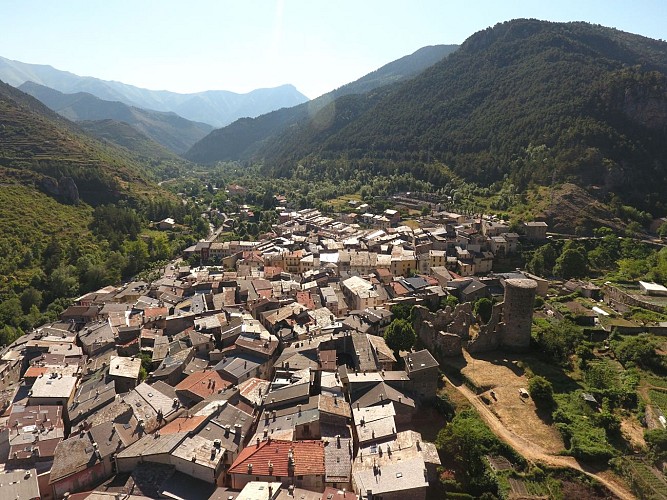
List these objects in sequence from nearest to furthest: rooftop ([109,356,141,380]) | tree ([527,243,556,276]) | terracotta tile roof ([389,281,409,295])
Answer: rooftop ([109,356,141,380]) < terracotta tile roof ([389,281,409,295]) < tree ([527,243,556,276])

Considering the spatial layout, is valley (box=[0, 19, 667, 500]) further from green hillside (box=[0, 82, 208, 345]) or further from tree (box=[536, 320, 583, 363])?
green hillside (box=[0, 82, 208, 345])

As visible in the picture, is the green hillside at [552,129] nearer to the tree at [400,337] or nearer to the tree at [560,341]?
the tree at [560,341]

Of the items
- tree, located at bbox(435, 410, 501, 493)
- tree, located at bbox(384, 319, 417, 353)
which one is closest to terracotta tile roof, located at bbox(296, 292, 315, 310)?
tree, located at bbox(384, 319, 417, 353)

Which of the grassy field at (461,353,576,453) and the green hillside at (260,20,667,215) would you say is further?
the green hillside at (260,20,667,215)

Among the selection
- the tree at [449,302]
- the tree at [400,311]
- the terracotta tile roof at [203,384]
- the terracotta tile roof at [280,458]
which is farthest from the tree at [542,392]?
the terracotta tile roof at [203,384]

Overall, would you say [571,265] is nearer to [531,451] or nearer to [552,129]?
[531,451]

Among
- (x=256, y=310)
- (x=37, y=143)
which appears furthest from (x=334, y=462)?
(x=37, y=143)

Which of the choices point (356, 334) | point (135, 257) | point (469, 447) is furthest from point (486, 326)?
point (135, 257)
